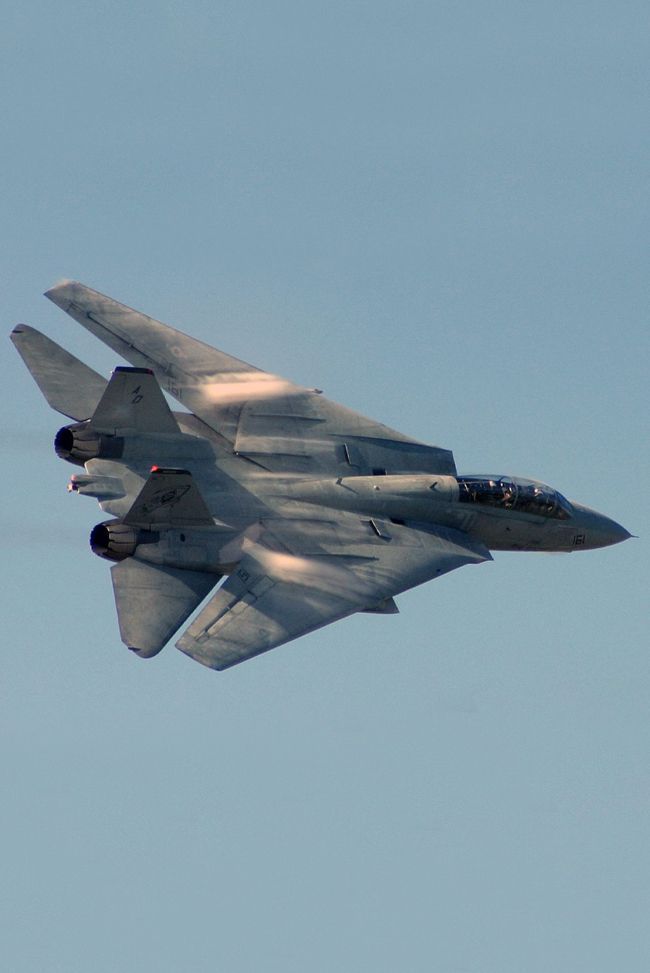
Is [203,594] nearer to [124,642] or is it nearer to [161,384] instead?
[124,642]

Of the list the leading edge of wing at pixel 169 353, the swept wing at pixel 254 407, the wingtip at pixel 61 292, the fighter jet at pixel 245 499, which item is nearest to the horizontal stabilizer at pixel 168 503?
the fighter jet at pixel 245 499

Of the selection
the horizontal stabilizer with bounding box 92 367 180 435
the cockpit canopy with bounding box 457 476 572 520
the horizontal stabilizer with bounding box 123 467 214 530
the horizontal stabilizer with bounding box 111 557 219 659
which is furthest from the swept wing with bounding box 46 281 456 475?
the horizontal stabilizer with bounding box 111 557 219 659

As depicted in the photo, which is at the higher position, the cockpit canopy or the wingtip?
the wingtip

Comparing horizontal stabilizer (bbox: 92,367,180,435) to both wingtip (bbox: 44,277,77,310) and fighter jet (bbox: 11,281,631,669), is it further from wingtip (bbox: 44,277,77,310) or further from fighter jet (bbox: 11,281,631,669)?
wingtip (bbox: 44,277,77,310)

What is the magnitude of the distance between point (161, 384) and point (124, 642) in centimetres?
1069

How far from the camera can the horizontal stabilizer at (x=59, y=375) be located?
51344mm

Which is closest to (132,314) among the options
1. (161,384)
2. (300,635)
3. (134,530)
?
(161,384)

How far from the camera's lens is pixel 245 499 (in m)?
49.7

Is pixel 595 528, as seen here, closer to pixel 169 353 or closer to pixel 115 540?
pixel 169 353

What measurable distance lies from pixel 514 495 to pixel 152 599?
11.4 m

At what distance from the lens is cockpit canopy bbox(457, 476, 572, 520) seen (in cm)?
5200

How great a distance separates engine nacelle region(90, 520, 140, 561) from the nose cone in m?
13.3

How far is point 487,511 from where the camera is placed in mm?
52281

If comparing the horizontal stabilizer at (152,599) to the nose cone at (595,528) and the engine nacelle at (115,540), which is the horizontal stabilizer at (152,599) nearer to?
the engine nacelle at (115,540)
